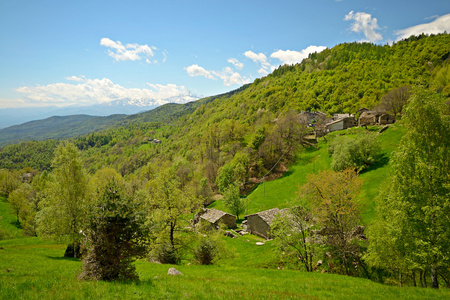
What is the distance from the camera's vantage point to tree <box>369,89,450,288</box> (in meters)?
15.0

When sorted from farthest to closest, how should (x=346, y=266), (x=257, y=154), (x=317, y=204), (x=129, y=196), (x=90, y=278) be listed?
(x=257, y=154) < (x=317, y=204) < (x=346, y=266) < (x=129, y=196) < (x=90, y=278)

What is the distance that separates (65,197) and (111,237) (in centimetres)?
2408

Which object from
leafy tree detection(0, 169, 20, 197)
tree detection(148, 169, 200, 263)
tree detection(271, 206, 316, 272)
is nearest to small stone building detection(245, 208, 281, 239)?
tree detection(271, 206, 316, 272)

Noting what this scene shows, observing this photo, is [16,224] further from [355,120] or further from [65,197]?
[355,120]

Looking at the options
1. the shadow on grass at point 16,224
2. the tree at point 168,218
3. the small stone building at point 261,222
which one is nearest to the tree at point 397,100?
the small stone building at point 261,222

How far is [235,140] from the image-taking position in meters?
109

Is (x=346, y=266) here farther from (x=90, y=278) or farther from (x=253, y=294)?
(x=90, y=278)

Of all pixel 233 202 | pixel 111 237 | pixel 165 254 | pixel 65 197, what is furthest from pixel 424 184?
pixel 233 202

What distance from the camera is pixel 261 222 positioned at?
47.8 metres

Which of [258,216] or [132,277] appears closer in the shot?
[132,277]

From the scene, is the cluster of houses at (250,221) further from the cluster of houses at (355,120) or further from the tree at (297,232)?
the cluster of houses at (355,120)

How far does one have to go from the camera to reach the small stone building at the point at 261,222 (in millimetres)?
45875

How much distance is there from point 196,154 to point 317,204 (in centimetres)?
10376

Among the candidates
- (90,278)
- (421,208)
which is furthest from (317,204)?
(90,278)
